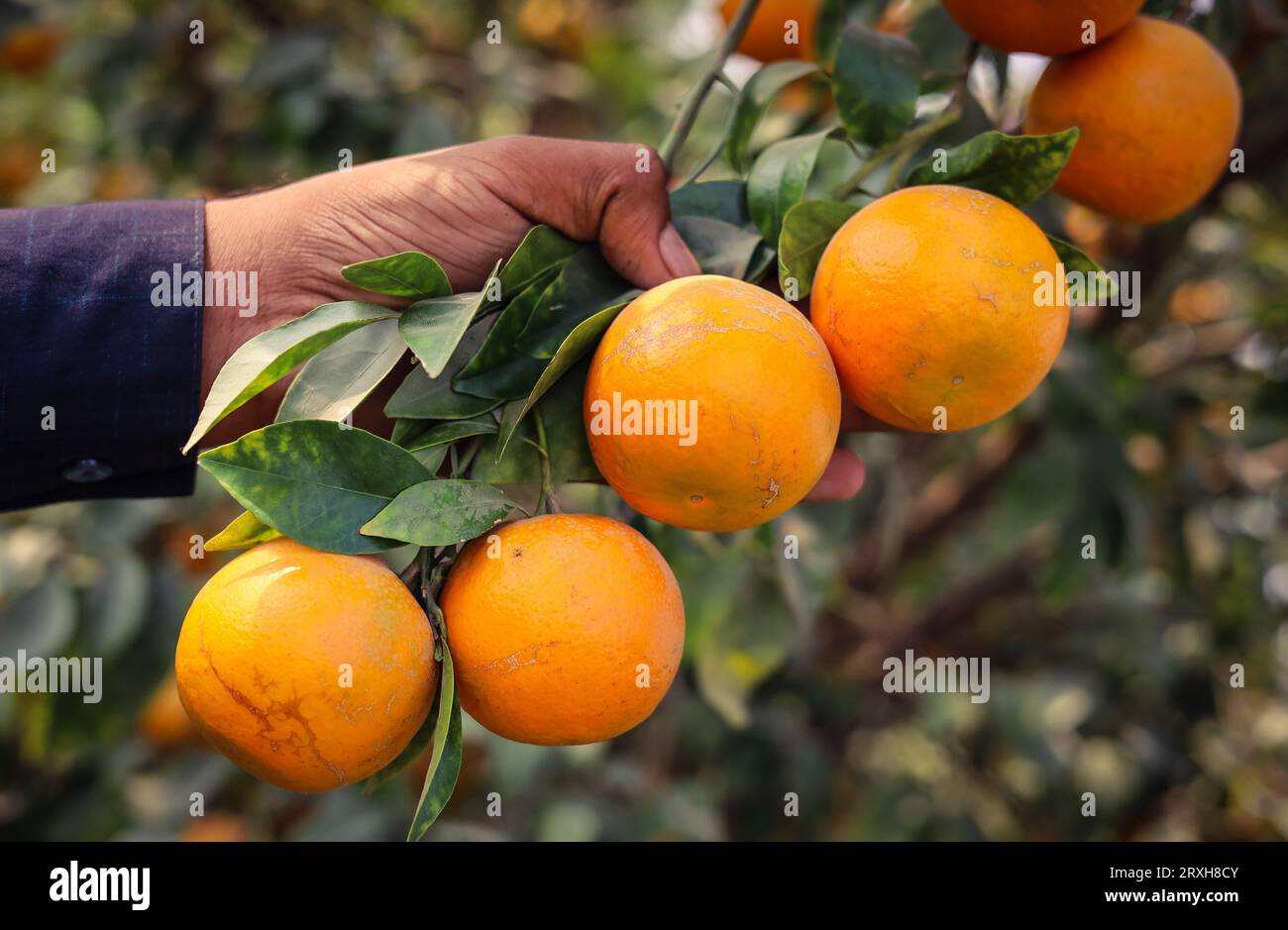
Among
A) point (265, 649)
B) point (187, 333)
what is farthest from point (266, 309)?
point (265, 649)

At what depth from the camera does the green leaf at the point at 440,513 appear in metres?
0.68

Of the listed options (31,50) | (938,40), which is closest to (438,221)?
(938,40)

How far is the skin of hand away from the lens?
0.89m

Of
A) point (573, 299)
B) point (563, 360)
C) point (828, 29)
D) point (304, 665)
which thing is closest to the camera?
point (304, 665)

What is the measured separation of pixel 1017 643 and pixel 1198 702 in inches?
15.2

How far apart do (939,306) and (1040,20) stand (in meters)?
0.34

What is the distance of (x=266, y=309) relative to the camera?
946 millimetres

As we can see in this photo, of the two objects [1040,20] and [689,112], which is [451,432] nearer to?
[689,112]

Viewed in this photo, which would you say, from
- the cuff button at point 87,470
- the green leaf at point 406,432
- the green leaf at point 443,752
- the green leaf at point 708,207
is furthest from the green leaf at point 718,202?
the cuff button at point 87,470

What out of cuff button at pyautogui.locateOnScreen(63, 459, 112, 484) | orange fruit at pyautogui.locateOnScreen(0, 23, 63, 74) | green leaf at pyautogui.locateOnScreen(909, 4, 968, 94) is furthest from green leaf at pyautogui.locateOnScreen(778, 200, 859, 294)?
orange fruit at pyautogui.locateOnScreen(0, 23, 63, 74)

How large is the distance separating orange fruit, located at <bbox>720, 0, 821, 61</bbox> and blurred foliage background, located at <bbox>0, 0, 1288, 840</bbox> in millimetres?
98

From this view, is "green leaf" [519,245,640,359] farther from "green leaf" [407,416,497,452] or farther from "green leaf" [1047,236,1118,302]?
"green leaf" [1047,236,1118,302]

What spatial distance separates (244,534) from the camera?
733mm

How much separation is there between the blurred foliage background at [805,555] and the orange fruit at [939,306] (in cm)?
45
